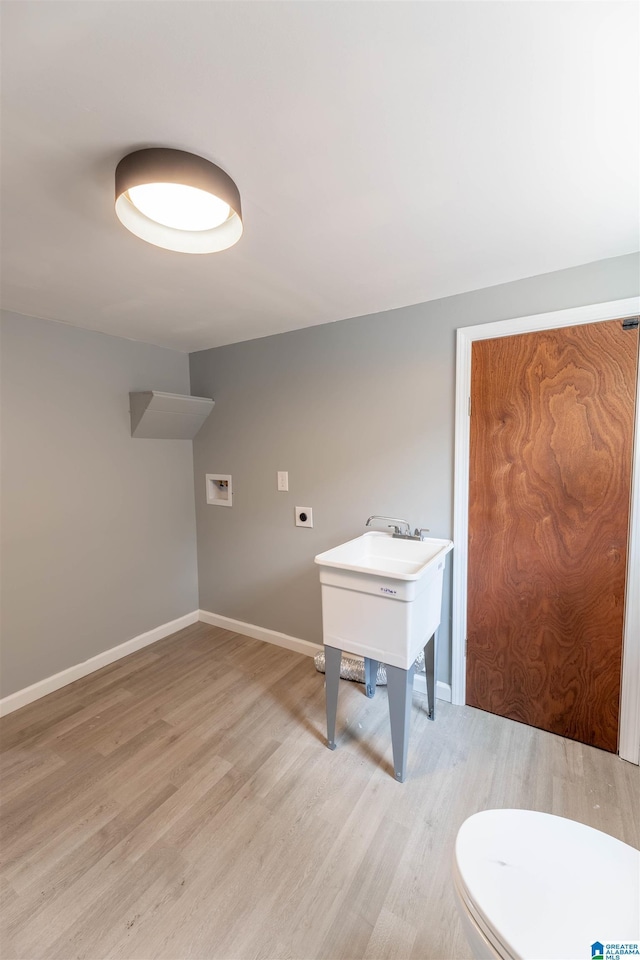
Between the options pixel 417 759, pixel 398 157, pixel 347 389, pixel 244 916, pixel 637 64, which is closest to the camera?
pixel 637 64

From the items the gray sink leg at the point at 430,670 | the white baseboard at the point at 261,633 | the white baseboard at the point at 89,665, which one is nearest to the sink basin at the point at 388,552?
the gray sink leg at the point at 430,670

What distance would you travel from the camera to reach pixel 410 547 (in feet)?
6.48

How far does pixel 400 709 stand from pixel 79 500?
209 centimetres

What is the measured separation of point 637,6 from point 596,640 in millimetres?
1941

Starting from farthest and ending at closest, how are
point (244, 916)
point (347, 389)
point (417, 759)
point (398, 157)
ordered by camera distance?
1. point (347, 389)
2. point (417, 759)
3. point (244, 916)
4. point (398, 157)

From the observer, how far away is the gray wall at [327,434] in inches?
76.1

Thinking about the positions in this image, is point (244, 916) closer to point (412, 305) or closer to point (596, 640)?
point (596, 640)

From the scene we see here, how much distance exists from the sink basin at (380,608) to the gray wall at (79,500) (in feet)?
5.14

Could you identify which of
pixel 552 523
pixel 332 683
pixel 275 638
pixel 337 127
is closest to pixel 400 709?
pixel 332 683

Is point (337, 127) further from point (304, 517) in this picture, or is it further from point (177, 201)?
point (304, 517)

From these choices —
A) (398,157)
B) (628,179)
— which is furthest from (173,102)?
(628,179)

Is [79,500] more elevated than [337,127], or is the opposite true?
[337,127]

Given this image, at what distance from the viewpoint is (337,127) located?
91 cm

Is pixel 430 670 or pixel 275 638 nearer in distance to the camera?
pixel 430 670
